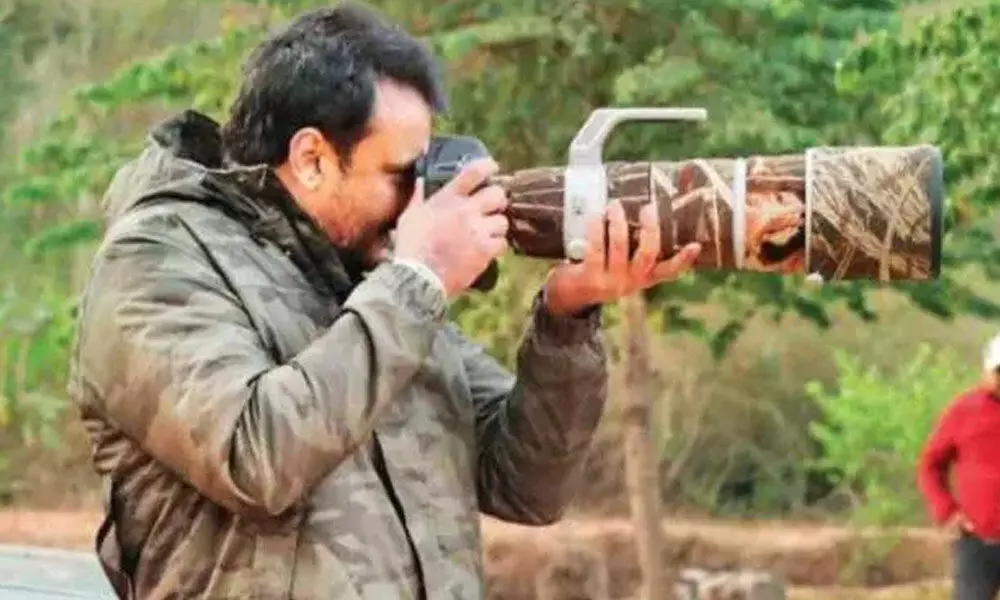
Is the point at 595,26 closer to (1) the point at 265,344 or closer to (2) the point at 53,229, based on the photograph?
(2) the point at 53,229

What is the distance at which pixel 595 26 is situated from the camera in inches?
183

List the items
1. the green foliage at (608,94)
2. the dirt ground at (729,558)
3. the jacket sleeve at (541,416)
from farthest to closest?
the dirt ground at (729,558) → the green foliage at (608,94) → the jacket sleeve at (541,416)

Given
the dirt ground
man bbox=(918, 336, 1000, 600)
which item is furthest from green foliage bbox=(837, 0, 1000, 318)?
the dirt ground

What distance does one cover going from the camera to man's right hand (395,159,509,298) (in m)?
1.28

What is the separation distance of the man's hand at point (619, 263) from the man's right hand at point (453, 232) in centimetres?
9

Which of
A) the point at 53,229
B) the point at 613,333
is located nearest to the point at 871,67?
the point at 613,333

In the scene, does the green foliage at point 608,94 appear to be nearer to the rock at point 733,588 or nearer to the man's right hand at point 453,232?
the rock at point 733,588

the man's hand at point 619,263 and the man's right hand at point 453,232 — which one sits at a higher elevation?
the man's right hand at point 453,232

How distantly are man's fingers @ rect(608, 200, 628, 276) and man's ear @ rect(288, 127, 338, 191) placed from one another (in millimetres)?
212

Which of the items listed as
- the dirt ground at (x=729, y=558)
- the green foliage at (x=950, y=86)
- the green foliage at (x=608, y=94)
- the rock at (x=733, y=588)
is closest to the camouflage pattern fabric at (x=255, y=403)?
the green foliage at (x=950, y=86)

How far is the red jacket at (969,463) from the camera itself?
12.5 ft

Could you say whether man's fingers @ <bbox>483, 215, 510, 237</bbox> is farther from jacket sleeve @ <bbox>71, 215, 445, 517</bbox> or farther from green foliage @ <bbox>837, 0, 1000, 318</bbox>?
green foliage @ <bbox>837, 0, 1000, 318</bbox>

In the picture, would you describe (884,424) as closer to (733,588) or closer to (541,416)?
(733,588)

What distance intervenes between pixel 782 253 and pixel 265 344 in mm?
406
